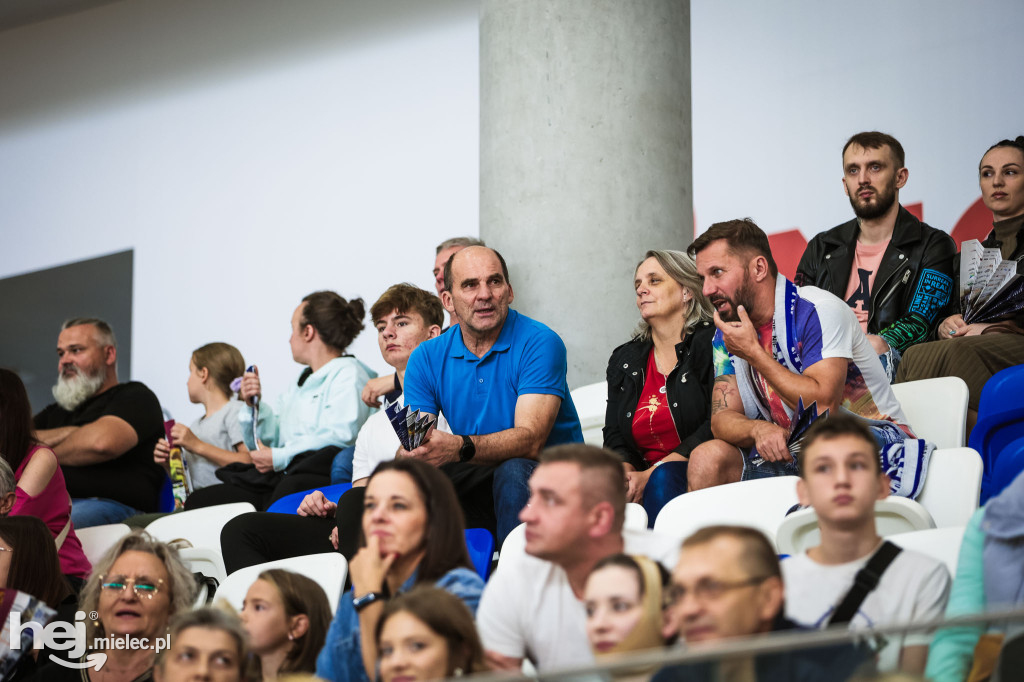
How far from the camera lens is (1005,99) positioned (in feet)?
16.6

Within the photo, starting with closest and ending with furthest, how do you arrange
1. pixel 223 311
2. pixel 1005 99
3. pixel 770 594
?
pixel 770 594 < pixel 1005 99 < pixel 223 311

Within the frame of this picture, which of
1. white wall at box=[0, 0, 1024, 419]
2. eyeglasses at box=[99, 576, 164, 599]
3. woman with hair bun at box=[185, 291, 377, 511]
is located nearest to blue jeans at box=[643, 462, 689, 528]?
eyeglasses at box=[99, 576, 164, 599]

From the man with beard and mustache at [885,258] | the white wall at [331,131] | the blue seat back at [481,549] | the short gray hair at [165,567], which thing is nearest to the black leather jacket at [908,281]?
the man with beard and mustache at [885,258]

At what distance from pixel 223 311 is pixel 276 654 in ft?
15.7

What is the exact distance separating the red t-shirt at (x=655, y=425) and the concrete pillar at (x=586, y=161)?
0.75m

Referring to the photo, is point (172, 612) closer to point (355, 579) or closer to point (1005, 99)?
point (355, 579)

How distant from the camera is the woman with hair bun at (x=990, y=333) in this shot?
345cm

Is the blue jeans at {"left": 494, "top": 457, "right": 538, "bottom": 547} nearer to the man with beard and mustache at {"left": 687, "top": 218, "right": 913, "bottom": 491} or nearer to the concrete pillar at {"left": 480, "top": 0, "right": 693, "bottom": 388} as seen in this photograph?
the man with beard and mustache at {"left": 687, "top": 218, "right": 913, "bottom": 491}

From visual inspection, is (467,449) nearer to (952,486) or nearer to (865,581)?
Answer: (952,486)

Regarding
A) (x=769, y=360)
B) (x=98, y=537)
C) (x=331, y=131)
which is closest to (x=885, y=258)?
(x=769, y=360)

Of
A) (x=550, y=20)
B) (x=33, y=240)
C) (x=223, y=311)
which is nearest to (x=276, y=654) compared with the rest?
(x=550, y=20)

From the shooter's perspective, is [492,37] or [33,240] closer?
[492,37]

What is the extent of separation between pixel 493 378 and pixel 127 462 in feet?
6.50

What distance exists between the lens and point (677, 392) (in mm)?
3582
